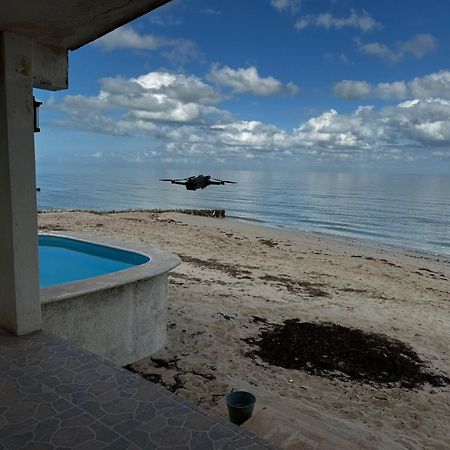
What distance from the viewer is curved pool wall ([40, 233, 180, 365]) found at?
16.0 ft

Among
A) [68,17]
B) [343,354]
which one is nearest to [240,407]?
[68,17]

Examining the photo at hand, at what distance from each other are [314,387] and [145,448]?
12.2 ft

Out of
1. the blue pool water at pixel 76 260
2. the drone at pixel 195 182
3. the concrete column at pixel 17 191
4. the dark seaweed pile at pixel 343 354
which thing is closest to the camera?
the concrete column at pixel 17 191

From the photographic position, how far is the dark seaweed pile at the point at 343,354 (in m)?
6.30

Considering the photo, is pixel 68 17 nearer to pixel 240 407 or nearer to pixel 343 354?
pixel 240 407

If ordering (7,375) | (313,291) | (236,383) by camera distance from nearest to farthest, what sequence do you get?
(7,375) → (236,383) → (313,291)

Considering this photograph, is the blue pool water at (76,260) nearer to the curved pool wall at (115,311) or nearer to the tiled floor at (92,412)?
the curved pool wall at (115,311)

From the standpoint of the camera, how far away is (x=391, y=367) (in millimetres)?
6594

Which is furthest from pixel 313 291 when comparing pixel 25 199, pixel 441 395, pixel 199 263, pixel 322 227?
pixel 322 227

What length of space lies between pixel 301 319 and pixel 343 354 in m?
1.69

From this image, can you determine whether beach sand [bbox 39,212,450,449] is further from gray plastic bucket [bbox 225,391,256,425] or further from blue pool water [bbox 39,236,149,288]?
blue pool water [bbox 39,236,149,288]

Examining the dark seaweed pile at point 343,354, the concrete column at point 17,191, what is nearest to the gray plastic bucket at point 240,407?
the concrete column at point 17,191

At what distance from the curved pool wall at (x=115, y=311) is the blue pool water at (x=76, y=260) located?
4.53 feet

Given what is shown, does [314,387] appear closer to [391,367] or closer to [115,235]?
[391,367]
